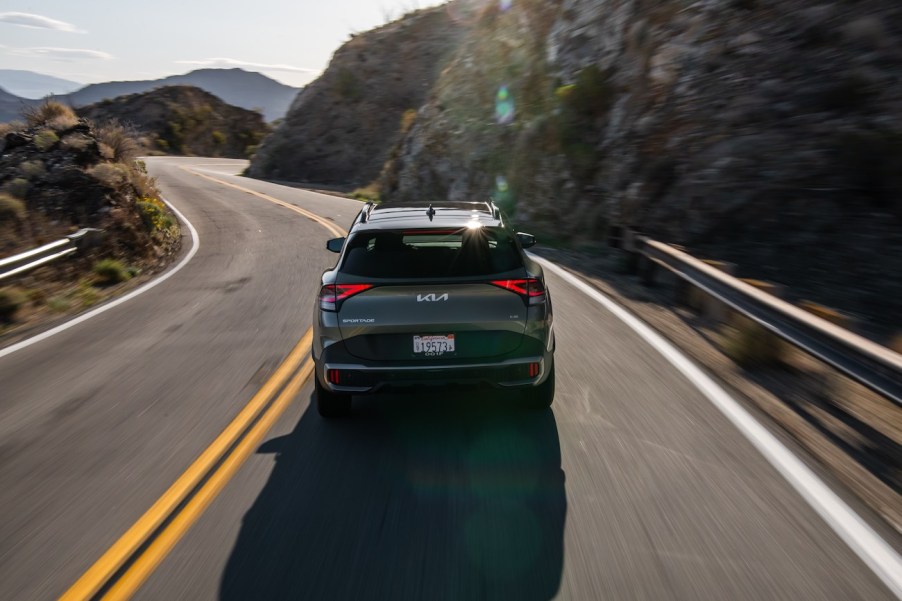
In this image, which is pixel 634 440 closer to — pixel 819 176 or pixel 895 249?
pixel 895 249

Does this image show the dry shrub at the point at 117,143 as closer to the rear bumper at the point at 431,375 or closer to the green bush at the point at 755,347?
the rear bumper at the point at 431,375

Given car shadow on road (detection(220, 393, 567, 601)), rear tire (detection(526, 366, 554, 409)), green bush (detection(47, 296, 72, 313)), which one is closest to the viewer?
car shadow on road (detection(220, 393, 567, 601))

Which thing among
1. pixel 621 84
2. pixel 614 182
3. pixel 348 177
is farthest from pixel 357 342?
pixel 348 177

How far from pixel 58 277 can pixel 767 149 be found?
1224cm

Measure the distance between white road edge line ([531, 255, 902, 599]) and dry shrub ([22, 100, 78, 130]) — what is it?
59.4 feet

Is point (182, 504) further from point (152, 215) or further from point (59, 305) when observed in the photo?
point (152, 215)

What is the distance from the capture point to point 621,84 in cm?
1792

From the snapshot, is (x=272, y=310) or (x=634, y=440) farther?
(x=272, y=310)

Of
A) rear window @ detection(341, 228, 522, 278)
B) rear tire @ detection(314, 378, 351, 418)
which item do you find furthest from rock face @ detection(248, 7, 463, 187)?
rear window @ detection(341, 228, 522, 278)

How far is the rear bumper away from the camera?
16.2 feet

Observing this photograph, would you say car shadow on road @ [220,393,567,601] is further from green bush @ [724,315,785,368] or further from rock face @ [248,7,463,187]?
rock face @ [248,7,463,187]

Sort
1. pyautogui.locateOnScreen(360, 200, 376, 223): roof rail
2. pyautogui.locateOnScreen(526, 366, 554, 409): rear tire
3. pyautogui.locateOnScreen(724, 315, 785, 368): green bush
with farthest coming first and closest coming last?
pyautogui.locateOnScreen(724, 315, 785, 368): green bush → pyautogui.locateOnScreen(360, 200, 376, 223): roof rail → pyautogui.locateOnScreen(526, 366, 554, 409): rear tire

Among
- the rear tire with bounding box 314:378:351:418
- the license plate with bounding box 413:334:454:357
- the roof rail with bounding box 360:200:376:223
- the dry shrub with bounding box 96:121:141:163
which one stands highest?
the roof rail with bounding box 360:200:376:223

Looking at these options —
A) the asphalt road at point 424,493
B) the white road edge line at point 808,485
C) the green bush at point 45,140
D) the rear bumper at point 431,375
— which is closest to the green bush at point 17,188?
the green bush at point 45,140
